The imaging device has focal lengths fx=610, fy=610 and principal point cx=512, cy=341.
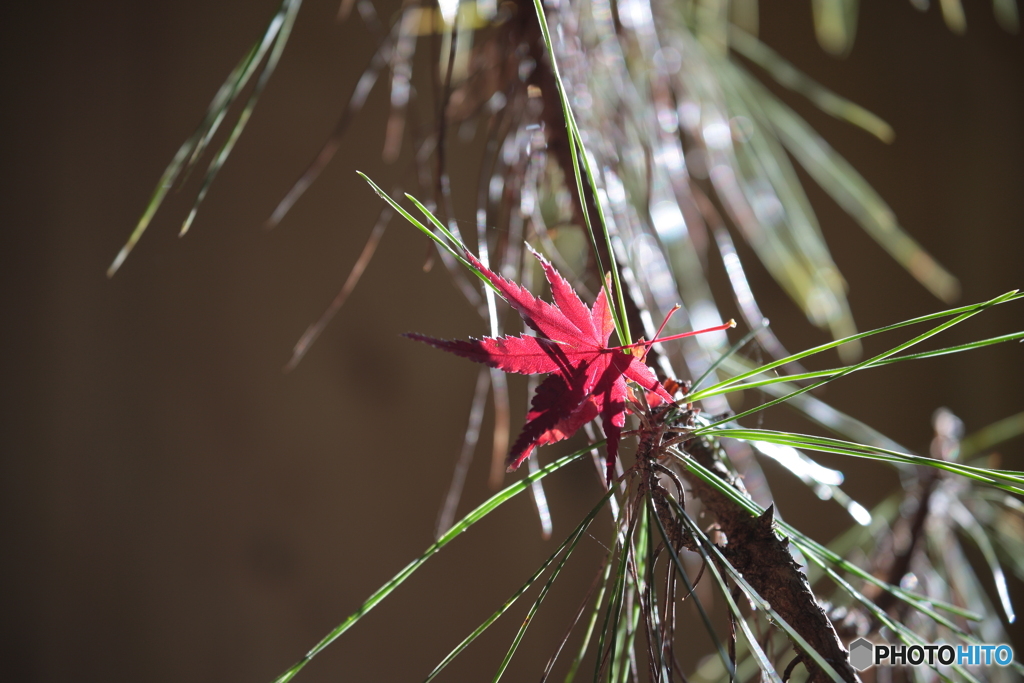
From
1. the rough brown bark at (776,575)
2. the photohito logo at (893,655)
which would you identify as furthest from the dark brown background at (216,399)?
the rough brown bark at (776,575)

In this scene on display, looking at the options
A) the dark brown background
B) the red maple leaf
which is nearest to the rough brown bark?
the red maple leaf

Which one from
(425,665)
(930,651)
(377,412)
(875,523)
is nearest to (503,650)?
(425,665)

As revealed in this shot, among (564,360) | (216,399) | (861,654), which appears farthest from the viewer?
(216,399)

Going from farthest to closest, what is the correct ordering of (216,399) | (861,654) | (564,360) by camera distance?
1. (216,399)
2. (861,654)
3. (564,360)

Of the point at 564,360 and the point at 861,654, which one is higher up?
the point at 564,360

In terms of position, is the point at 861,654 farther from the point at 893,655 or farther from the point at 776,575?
the point at 776,575

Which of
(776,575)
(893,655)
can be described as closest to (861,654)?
(893,655)

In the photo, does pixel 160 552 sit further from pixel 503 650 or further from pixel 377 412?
pixel 503 650
